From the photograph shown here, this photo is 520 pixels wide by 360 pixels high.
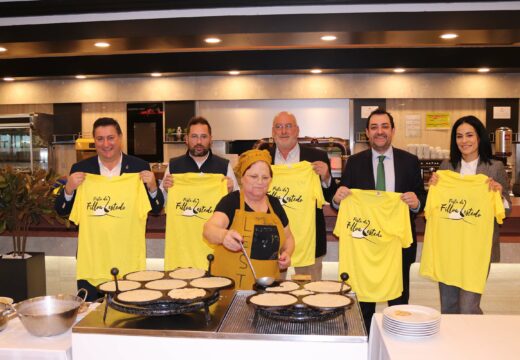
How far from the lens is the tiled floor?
15.7 feet

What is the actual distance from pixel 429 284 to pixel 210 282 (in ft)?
12.0

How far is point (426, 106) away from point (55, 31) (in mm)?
5724

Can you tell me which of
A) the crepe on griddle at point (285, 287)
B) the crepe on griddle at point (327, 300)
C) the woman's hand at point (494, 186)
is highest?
the woman's hand at point (494, 186)

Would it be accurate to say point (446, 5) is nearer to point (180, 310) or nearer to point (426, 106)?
point (180, 310)

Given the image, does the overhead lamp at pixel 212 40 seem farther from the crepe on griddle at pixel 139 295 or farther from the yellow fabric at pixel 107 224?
the crepe on griddle at pixel 139 295

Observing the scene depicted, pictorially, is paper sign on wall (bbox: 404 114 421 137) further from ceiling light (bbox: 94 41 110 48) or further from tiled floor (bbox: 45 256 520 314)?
ceiling light (bbox: 94 41 110 48)

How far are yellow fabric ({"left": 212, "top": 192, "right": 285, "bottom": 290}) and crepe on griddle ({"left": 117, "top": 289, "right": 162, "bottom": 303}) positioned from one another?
2.85 feet

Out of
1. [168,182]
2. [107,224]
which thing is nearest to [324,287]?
[107,224]

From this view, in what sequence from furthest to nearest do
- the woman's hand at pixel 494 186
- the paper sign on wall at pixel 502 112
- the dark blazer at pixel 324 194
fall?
the paper sign on wall at pixel 502 112
the dark blazer at pixel 324 194
the woman's hand at pixel 494 186

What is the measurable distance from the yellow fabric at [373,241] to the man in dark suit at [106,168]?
132 cm

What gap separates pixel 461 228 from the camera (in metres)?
3.49

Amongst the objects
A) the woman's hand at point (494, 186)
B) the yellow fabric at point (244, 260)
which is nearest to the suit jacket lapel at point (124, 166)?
the yellow fabric at point (244, 260)

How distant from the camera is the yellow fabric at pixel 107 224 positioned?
11.5 feet

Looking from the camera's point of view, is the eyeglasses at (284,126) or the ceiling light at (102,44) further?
the ceiling light at (102,44)
